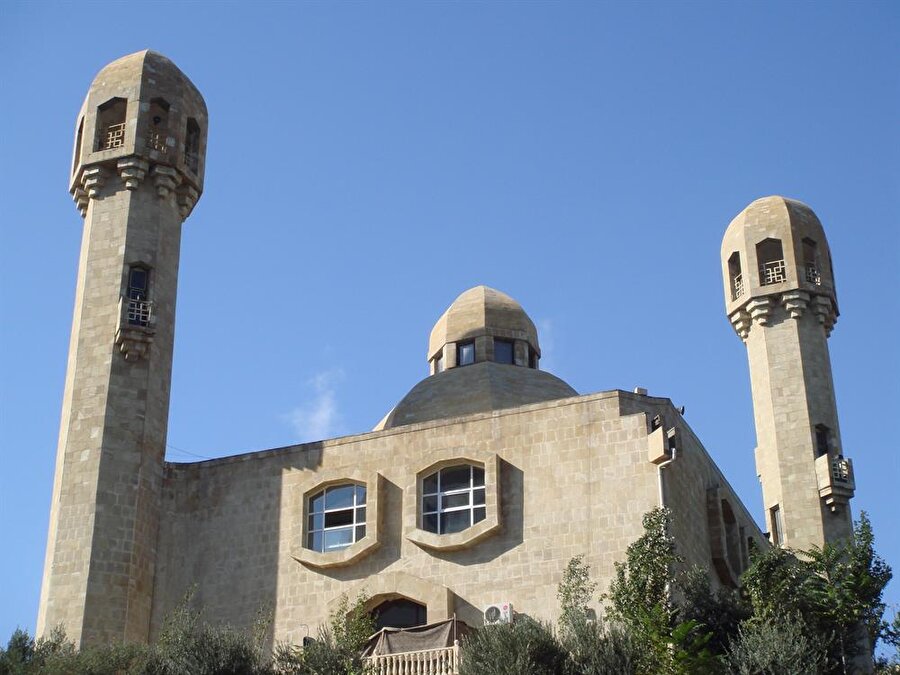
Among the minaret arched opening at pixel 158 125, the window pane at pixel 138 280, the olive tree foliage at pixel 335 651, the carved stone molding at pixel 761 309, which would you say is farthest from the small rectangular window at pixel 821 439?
the minaret arched opening at pixel 158 125

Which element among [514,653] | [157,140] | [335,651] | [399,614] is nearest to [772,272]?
[399,614]

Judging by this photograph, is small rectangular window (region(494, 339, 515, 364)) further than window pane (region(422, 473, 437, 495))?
Yes

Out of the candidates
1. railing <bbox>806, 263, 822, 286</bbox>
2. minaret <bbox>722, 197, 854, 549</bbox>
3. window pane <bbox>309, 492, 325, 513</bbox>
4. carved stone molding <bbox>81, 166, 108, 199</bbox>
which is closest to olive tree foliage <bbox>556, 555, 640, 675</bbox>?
window pane <bbox>309, 492, 325, 513</bbox>

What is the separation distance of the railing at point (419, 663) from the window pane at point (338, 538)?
4.49 metres

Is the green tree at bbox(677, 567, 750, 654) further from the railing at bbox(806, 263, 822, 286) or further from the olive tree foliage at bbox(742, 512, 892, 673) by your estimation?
the railing at bbox(806, 263, 822, 286)

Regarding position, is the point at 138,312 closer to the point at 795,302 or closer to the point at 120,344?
the point at 120,344

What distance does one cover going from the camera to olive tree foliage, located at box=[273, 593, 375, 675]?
2523 cm

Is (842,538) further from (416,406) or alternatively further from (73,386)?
(73,386)

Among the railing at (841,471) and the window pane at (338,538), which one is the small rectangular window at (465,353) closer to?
the railing at (841,471)

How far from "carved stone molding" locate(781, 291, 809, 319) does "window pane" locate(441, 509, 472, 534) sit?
13.7m

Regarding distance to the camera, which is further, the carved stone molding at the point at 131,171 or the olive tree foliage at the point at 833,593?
the carved stone molding at the point at 131,171

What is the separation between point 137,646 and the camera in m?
27.5

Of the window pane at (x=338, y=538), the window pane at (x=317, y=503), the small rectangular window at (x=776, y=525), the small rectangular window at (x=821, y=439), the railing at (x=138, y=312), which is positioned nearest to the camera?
the window pane at (x=338, y=538)

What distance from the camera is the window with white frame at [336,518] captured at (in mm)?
29828
